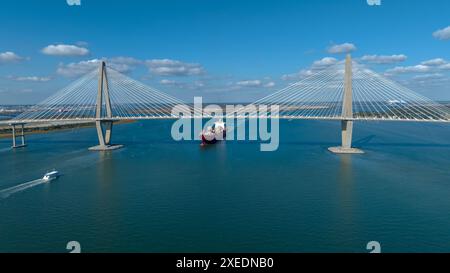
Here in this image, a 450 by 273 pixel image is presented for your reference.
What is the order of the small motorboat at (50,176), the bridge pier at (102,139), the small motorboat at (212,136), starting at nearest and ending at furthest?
the small motorboat at (50,176), the bridge pier at (102,139), the small motorboat at (212,136)

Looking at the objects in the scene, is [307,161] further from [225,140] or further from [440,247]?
[225,140]

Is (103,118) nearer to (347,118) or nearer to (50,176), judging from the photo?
(50,176)

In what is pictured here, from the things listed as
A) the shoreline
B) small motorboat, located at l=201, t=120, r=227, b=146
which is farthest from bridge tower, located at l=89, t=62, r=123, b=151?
the shoreline

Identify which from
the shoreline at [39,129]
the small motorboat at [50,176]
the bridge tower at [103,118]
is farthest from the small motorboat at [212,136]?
the shoreline at [39,129]

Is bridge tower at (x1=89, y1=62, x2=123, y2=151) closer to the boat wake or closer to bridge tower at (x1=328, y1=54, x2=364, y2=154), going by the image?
the boat wake

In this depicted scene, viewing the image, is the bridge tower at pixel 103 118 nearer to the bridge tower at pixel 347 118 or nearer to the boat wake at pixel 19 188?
the boat wake at pixel 19 188

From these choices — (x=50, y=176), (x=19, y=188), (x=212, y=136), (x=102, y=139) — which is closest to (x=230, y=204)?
(x=19, y=188)
